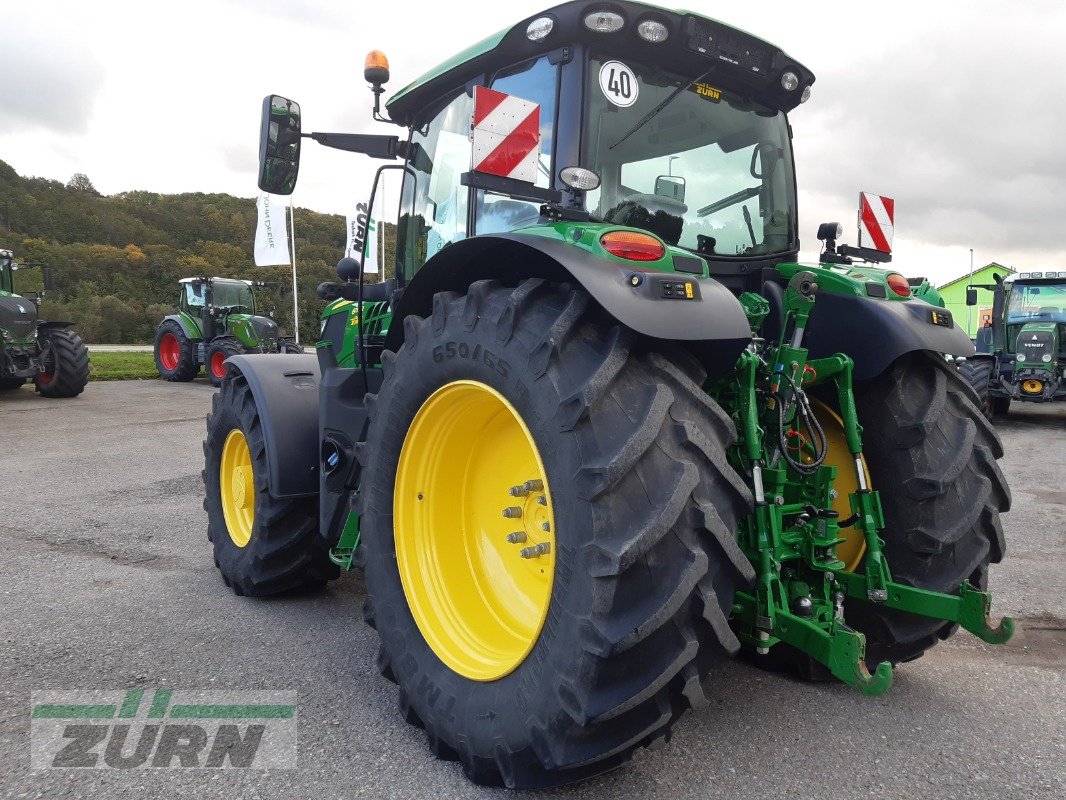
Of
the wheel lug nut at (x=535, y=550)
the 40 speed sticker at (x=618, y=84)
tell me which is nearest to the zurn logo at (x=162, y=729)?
the wheel lug nut at (x=535, y=550)

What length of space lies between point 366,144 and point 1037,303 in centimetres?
1320

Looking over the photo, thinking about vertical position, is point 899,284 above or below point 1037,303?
below

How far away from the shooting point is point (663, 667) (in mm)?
1688

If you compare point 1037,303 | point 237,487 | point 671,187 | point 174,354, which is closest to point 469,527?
point 671,187

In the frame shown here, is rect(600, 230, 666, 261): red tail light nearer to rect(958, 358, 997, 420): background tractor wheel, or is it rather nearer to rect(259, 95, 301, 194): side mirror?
rect(259, 95, 301, 194): side mirror

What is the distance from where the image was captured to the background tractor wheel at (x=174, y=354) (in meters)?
17.0

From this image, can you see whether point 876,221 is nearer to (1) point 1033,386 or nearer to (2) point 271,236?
(1) point 1033,386

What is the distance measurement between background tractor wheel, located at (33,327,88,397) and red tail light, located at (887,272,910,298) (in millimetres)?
13289

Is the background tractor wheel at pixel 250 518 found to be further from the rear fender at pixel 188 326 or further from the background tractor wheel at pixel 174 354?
the rear fender at pixel 188 326

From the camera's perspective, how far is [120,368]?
60.3 feet

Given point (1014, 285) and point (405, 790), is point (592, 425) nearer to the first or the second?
point (405, 790)

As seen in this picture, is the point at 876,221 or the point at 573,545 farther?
the point at 876,221

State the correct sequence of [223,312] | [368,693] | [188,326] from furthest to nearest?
[223,312], [188,326], [368,693]

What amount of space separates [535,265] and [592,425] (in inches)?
25.8
